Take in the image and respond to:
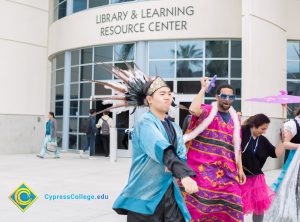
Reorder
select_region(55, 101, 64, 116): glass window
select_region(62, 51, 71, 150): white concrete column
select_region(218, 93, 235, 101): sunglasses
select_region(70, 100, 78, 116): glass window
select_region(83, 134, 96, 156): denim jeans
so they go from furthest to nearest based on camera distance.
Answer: select_region(55, 101, 64, 116): glass window
select_region(62, 51, 71, 150): white concrete column
select_region(70, 100, 78, 116): glass window
select_region(83, 134, 96, 156): denim jeans
select_region(218, 93, 235, 101): sunglasses

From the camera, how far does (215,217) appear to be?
178 inches

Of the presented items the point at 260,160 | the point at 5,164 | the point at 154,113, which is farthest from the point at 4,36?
the point at 154,113

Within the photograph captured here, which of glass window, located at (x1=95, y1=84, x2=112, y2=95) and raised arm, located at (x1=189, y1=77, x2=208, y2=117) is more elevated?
glass window, located at (x1=95, y1=84, x2=112, y2=95)

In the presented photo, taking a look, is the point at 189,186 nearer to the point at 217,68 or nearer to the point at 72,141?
the point at 217,68

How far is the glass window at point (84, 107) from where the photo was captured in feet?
58.7

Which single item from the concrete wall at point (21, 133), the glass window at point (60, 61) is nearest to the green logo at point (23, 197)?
Result: the concrete wall at point (21, 133)

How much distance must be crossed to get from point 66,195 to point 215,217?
4.15 m

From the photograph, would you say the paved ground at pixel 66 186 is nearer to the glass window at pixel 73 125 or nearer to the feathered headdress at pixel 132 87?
the feathered headdress at pixel 132 87

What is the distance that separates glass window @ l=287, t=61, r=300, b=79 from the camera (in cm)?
1575

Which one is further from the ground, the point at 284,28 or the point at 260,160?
the point at 284,28

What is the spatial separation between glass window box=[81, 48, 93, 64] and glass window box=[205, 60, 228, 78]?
183 inches

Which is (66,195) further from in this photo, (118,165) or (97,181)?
(118,165)

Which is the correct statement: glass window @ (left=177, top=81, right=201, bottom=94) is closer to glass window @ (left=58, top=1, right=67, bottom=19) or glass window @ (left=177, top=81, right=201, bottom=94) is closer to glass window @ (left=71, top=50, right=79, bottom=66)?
glass window @ (left=71, top=50, right=79, bottom=66)

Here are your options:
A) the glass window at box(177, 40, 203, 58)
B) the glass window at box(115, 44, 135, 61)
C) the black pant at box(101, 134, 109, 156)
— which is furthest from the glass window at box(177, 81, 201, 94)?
the black pant at box(101, 134, 109, 156)
